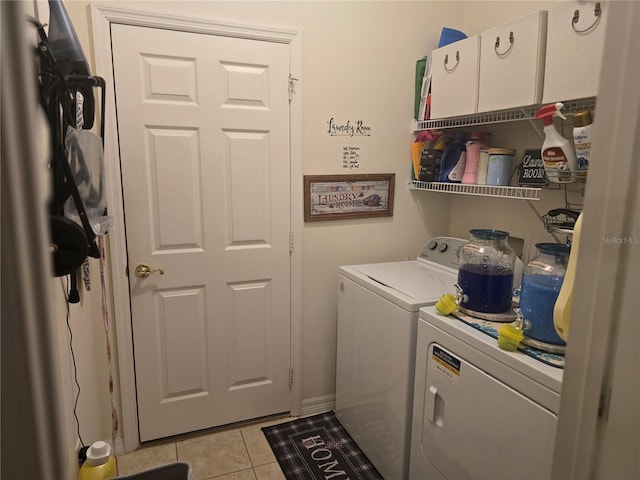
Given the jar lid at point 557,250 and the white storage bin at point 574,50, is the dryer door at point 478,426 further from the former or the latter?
the white storage bin at point 574,50

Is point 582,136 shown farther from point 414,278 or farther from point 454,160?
point 414,278

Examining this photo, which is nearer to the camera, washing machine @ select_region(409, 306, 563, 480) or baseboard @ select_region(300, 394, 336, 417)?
→ washing machine @ select_region(409, 306, 563, 480)

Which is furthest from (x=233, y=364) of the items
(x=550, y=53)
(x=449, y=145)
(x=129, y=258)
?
(x=550, y=53)

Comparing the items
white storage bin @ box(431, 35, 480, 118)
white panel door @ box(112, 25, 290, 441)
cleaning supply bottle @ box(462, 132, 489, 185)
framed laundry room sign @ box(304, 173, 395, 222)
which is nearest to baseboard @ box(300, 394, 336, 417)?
white panel door @ box(112, 25, 290, 441)

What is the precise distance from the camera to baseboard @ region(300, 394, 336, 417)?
2541 millimetres

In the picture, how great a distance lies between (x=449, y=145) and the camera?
229cm

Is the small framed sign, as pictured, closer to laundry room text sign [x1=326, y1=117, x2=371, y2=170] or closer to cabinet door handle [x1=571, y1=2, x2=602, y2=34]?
cabinet door handle [x1=571, y1=2, x2=602, y2=34]

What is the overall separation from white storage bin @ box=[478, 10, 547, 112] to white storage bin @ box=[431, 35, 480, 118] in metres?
0.04

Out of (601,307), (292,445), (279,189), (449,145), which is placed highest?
(449,145)

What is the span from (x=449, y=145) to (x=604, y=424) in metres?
1.80

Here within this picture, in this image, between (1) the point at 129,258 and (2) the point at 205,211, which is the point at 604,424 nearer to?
(2) the point at 205,211

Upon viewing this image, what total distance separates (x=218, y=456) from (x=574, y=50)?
7.83 ft

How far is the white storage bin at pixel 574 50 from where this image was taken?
4.66ft

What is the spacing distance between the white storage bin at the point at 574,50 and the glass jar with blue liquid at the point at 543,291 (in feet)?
1.95
